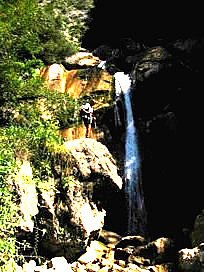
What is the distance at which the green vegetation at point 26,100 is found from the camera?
8.49m

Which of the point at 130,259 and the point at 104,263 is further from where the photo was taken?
the point at 130,259

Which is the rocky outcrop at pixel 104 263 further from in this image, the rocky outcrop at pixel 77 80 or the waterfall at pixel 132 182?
the rocky outcrop at pixel 77 80

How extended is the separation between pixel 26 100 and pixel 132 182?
5.28 meters

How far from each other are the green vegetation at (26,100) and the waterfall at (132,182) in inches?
92.1

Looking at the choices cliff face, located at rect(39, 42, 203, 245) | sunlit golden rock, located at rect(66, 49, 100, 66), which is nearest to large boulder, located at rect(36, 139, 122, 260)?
cliff face, located at rect(39, 42, 203, 245)

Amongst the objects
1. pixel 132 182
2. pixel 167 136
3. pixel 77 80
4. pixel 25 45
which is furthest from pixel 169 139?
pixel 25 45

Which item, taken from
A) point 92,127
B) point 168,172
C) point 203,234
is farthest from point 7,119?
point 203,234

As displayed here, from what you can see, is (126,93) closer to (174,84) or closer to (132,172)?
(174,84)

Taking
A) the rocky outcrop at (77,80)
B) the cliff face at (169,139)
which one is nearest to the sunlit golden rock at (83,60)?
the rocky outcrop at (77,80)

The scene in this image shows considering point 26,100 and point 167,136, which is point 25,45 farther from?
point 167,136

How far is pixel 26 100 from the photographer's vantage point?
48.3ft

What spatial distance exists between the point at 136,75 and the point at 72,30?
13922 millimetres

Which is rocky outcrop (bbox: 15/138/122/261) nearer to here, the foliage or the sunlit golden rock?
the foliage

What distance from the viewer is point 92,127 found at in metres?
14.7
